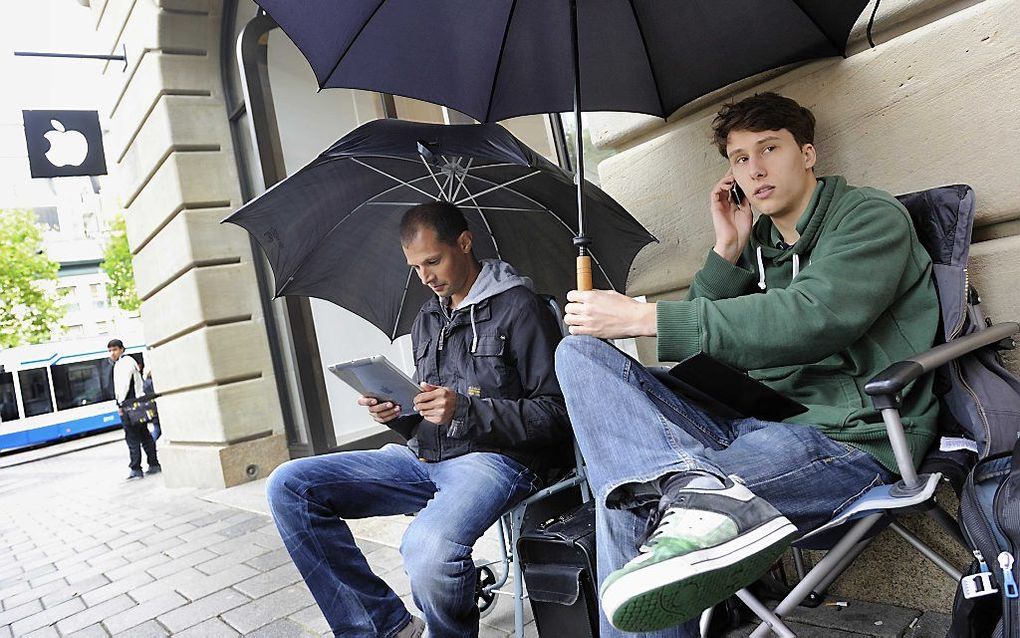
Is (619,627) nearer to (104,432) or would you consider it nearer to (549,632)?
(549,632)

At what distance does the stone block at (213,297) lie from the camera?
7508 millimetres

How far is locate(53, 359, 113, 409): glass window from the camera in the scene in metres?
21.2

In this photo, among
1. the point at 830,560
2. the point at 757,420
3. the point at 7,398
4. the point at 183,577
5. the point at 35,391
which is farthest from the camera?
the point at 35,391

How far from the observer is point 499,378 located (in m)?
2.63

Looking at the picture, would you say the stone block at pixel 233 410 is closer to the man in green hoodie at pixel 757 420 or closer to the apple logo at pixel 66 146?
the apple logo at pixel 66 146

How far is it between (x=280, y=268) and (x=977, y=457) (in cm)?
253

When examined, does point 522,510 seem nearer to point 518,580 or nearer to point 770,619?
point 518,580

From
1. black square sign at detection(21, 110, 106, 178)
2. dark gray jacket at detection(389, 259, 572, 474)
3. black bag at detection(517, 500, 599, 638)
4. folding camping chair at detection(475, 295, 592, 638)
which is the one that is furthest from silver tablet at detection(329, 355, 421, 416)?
black square sign at detection(21, 110, 106, 178)

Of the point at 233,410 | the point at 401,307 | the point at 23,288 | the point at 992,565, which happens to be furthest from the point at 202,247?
the point at 23,288

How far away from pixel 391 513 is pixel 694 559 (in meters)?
1.51

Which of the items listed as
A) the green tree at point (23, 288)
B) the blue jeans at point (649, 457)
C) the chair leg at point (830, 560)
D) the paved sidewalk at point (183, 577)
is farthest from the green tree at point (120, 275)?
the chair leg at point (830, 560)

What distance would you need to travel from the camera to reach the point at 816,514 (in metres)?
1.80

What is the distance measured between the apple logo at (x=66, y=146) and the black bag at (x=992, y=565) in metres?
10.7

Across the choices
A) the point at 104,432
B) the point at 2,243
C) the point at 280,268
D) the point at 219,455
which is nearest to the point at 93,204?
Result: the point at 2,243
